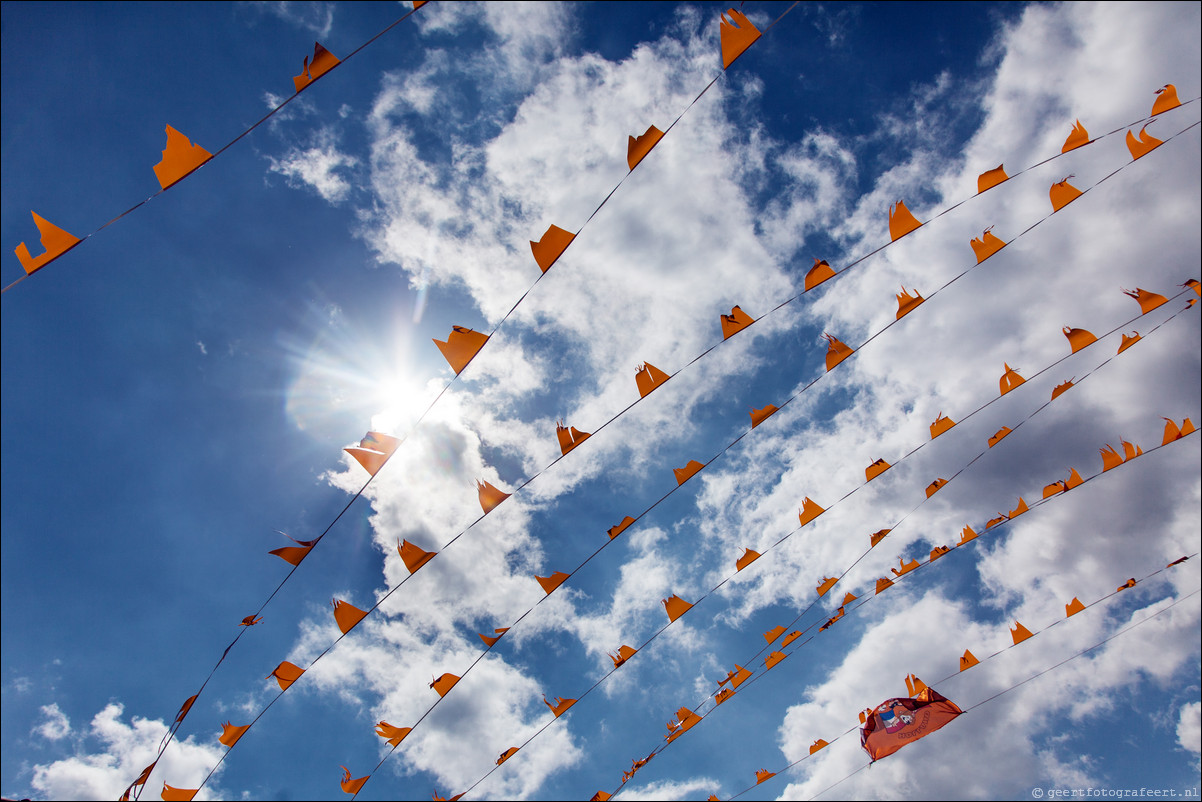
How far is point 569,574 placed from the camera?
756cm

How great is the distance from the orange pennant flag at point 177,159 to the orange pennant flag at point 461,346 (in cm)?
285

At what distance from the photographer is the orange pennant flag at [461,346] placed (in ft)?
18.7

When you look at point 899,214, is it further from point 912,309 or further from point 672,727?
point 672,727

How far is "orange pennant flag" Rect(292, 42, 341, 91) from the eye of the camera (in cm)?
481

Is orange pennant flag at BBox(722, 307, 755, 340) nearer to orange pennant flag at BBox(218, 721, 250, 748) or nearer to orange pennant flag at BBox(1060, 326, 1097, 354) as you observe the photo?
orange pennant flag at BBox(1060, 326, 1097, 354)

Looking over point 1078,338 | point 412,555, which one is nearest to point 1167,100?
point 1078,338

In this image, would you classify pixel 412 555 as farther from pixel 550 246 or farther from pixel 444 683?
pixel 550 246

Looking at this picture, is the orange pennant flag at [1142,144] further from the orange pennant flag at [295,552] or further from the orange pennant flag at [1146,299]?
the orange pennant flag at [295,552]

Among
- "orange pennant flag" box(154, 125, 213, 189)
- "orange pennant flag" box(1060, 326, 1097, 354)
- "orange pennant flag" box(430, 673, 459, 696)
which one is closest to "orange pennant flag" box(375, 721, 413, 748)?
"orange pennant flag" box(430, 673, 459, 696)

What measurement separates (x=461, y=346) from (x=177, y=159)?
3.23 m

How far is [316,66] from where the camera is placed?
16.0 feet

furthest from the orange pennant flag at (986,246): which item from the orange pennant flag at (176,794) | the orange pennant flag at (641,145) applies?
the orange pennant flag at (176,794)

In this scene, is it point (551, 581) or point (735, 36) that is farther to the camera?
point (551, 581)

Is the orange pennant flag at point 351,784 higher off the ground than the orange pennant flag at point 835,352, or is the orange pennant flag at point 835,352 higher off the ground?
the orange pennant flag at point 835,352
